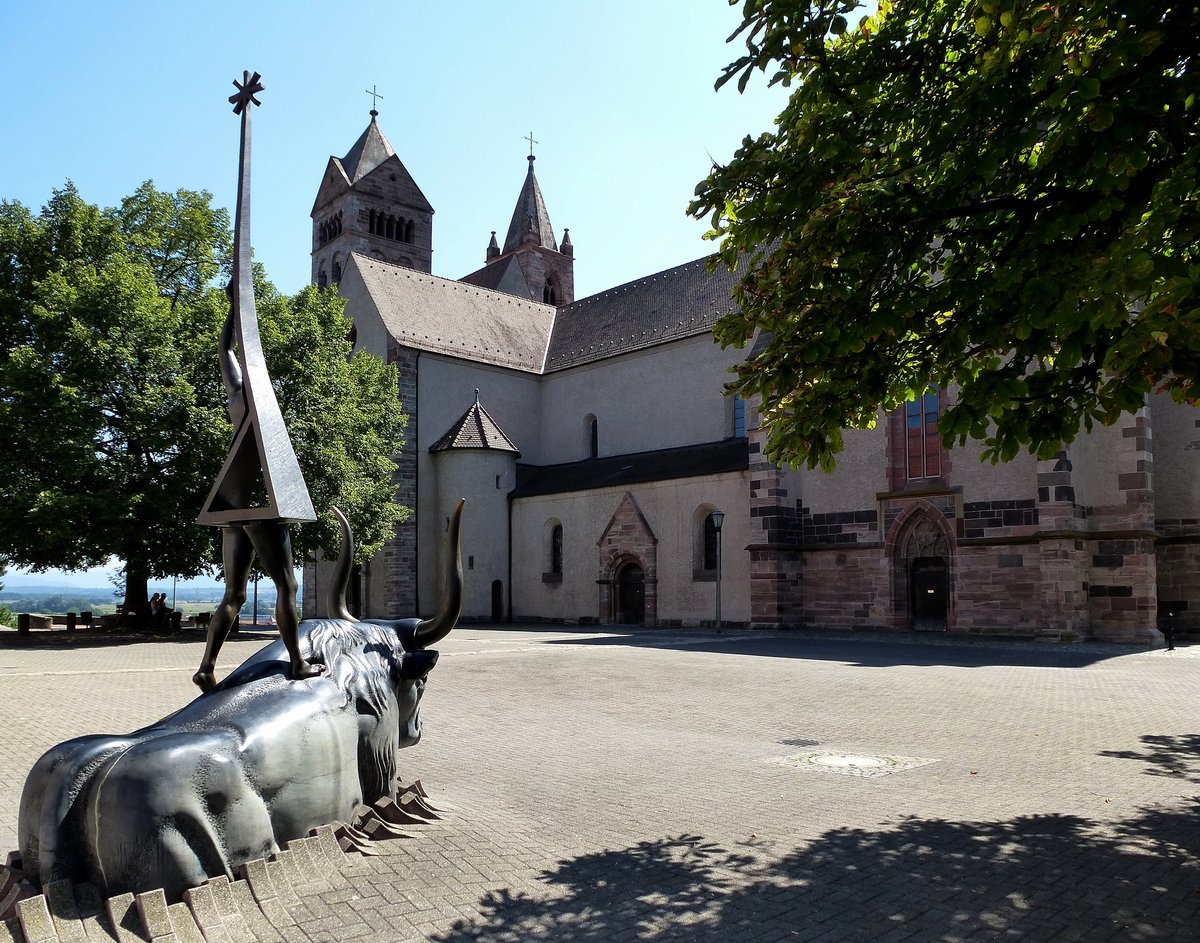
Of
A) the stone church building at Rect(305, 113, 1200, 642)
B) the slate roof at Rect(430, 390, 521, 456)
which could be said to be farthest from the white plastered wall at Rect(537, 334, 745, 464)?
the slate roof at Rect(430, 390, 521, 456)

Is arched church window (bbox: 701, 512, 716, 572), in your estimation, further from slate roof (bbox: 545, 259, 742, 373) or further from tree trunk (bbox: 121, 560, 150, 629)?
tree trunk (bbox: 121, 560, 150, 629)

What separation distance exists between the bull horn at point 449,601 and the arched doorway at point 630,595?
1102 inches

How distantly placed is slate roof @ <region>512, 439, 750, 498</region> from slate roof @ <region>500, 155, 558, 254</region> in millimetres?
22140

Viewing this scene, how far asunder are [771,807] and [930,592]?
2202 centimetres

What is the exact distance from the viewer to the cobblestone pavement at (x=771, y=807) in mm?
4586

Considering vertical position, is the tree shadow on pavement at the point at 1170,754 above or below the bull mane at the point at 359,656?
below

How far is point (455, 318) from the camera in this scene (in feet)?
136

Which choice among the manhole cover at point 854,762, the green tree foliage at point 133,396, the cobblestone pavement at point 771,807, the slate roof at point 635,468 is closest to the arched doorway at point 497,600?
the slate roof at point 635,468

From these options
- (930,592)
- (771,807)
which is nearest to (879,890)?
(771,807)

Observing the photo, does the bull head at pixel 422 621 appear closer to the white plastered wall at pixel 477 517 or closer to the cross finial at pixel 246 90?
the cross finial at pixel 246 90

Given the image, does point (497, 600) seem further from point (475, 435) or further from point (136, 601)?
point (136, 601)

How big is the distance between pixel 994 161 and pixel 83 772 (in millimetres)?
5200

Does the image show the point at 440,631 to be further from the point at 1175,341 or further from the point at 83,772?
the point at 1175,341

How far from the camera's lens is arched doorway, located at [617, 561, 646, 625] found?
3397 centimetres
